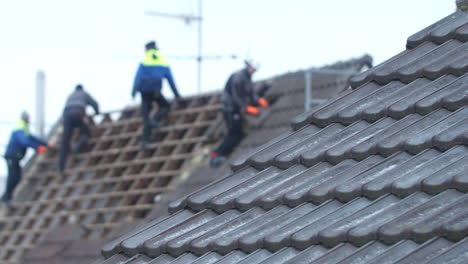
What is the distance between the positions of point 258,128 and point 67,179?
206 inches

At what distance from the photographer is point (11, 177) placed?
21438 millimetres

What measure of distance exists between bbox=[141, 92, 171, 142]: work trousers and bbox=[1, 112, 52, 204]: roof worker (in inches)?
118

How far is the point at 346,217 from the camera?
16.5 feet

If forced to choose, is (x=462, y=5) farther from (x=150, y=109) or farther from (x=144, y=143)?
(x=150, y=109)

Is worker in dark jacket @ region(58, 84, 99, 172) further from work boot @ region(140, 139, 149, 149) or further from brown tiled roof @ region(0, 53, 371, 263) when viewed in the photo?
work boot @ region(140, 139, 149, 149)

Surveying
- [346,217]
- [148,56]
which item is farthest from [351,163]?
[148,56]

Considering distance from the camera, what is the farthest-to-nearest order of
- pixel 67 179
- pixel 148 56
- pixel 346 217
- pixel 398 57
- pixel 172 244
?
pixel 67 179 → pixel 148 56 → pixel 398 57 → pixel 172 244 → pixel 346 217

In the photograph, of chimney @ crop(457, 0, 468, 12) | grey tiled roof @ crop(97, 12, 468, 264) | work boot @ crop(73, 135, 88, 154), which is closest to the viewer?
grey tiled roof @ crop(97, 12, 468, 264)

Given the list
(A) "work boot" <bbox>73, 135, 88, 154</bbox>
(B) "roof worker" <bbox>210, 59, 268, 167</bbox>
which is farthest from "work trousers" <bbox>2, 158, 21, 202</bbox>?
(B) "roof worker" <bbox>210, 59, 268, 167</bbox>

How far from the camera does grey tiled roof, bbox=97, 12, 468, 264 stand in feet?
15.3

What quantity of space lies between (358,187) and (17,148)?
665 inches

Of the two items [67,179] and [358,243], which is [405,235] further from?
[67,179]

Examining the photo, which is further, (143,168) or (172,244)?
(143,168)

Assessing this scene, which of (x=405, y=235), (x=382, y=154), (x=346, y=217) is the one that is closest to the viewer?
(x=405, y=235)
